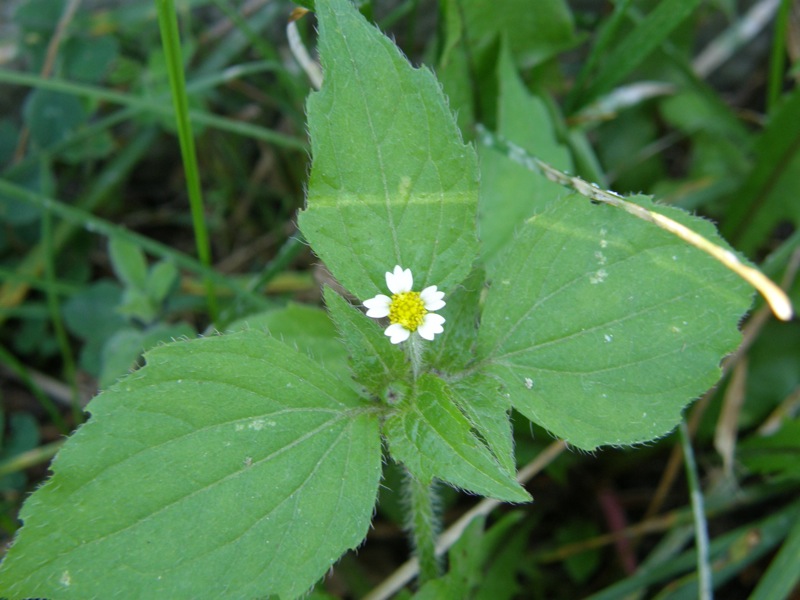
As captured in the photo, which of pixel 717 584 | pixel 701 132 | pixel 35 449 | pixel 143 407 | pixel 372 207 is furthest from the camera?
pixel 701 132

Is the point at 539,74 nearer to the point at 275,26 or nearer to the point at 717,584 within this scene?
the point at 275,26

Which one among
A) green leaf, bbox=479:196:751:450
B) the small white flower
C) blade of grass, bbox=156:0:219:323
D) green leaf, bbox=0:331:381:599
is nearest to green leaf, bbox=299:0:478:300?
the small white flower

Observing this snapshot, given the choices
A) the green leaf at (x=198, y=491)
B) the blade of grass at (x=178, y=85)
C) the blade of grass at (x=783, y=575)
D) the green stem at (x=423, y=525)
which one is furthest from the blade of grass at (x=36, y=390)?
the blade of grass at (x=783, y=575)

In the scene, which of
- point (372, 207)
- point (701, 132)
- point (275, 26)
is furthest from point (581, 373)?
point (275, 26)

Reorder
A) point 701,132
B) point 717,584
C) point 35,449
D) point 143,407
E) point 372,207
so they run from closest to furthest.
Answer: point 143,407, point 372,207, point 717,584, point 35,449, point 701,132

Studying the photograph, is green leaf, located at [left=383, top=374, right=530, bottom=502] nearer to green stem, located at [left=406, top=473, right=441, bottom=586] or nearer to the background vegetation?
green stem, located at [left=406, top=473, right=441, bottom=586]
